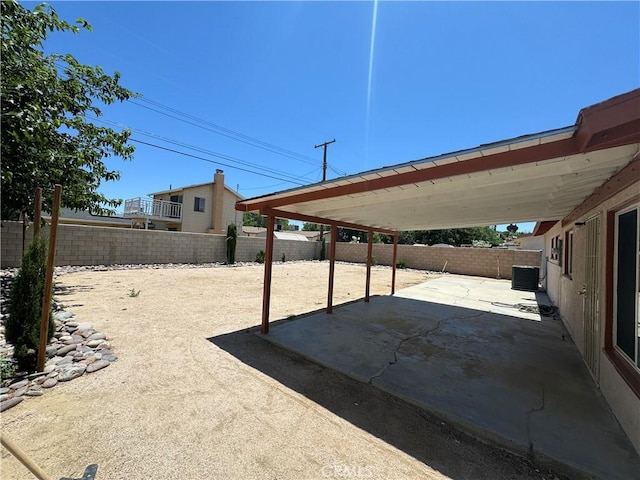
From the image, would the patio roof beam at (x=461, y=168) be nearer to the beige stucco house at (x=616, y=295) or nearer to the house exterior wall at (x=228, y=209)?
the beige stucco house at (x=616, y=295)

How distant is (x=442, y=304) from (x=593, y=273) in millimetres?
4456

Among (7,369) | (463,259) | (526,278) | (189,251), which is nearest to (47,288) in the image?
(7,369)

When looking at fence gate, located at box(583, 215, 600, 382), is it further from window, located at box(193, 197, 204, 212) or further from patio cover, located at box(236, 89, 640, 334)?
window, located at box(193, 197, 204, 212)

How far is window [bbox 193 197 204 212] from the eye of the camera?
72.0 feet

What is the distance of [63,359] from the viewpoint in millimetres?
3330

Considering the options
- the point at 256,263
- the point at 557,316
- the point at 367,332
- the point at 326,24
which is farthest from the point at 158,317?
the point at 256,263

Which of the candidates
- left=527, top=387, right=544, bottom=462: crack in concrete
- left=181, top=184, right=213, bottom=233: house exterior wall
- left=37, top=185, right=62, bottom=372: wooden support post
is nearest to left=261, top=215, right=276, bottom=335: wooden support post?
left=37, top=185, right=62, bottom=372: wooden support post

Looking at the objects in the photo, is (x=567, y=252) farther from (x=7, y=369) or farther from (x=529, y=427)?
(x=7, y=369)

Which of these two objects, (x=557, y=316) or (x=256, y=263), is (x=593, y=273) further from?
(x=256, y=263)

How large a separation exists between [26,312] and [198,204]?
2045 centimetres

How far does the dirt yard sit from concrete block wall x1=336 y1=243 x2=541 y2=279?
15103mm

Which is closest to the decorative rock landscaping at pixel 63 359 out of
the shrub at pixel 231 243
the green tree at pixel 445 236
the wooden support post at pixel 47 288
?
the wooden support post at pixel 47 288

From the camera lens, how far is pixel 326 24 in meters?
6.38

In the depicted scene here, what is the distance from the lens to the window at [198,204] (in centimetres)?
2194
